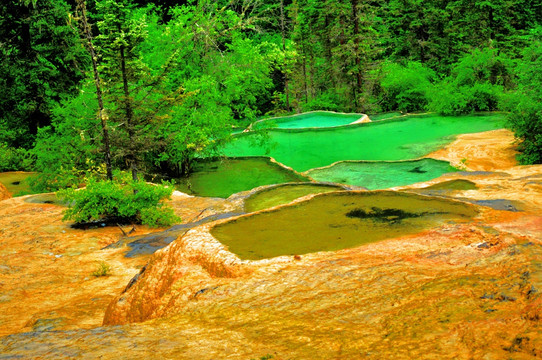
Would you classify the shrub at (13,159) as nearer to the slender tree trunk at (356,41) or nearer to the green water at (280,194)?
the green water at (280,194)

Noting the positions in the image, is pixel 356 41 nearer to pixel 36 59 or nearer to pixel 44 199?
pixel 36 59

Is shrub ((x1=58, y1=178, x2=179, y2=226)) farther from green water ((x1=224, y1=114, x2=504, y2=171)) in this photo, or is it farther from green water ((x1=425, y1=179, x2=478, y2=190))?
green water ((x1=224, y1=114, x2=504, y2=171))

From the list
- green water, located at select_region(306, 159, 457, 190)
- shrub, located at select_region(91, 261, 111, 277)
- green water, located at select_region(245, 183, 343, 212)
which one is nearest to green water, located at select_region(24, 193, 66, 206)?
shrub, located at select_region(91, 261, 111, 277)

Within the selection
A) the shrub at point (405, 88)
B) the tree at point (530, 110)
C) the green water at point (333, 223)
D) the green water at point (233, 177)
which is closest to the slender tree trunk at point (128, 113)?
the green water at point (233, 177)

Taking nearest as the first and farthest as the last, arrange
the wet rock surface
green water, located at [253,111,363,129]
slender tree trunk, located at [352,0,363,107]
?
the wet rock surface < green water, located at [253,111,363,129] < slender tree trunk, located at [352,0,363,107]

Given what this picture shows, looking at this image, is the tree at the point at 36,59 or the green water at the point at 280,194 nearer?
the green water at the point at 280,194
